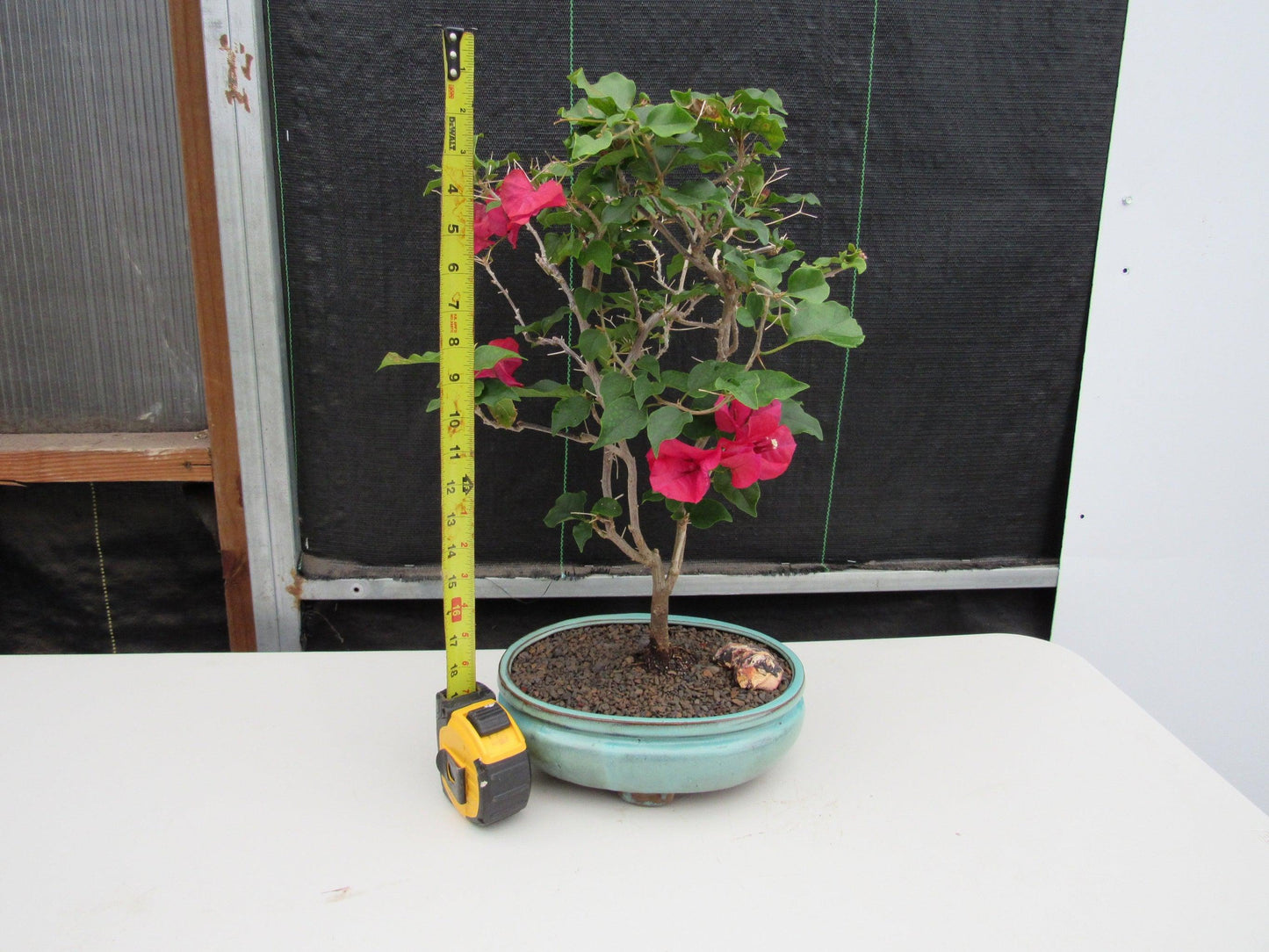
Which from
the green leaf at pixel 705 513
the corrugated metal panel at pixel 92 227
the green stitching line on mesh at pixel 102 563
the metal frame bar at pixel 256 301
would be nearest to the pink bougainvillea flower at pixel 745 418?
the green leaf at pixel 705 513

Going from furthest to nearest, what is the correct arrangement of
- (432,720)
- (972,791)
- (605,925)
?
(432,720) → (972,791) → (605,925)

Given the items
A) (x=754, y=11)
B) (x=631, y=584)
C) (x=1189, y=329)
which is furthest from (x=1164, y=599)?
(x=754, y=11)

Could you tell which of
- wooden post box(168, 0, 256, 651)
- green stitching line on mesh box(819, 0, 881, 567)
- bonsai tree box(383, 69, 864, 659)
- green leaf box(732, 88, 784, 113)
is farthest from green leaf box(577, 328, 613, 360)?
wooden post box(168, 0, 256, 651)

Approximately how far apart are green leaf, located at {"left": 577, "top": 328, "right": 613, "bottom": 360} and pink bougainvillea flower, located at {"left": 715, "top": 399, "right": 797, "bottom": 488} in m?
0.13

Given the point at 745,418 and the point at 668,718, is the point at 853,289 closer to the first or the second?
the point at 745,418

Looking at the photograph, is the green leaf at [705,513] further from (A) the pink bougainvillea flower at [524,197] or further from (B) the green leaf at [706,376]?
(A) the pink bougainvillea flower at [524,197]

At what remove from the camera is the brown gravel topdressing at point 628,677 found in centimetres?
68

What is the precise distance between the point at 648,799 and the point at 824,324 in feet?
1.40

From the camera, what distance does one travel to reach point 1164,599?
3.75 feet

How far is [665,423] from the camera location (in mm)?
591

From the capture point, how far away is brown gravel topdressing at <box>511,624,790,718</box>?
679 mm

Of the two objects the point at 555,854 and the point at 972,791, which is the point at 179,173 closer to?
the point at 555,854

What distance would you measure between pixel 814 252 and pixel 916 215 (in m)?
0.14

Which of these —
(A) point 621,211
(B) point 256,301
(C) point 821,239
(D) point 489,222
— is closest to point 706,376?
(A) point 621,211
